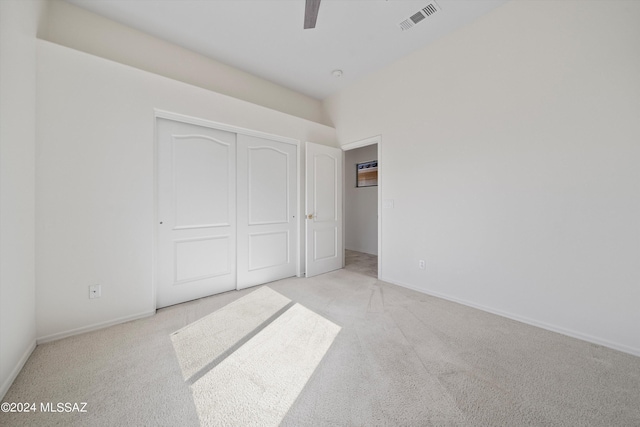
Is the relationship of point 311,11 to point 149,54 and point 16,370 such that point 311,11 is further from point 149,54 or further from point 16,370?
point 16,370

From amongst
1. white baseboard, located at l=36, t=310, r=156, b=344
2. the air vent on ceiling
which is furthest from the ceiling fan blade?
white baseboard, located at l=36, t=310, r=156, b=344

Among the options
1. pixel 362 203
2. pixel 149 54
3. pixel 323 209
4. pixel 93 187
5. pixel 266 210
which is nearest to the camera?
pixel 93 187

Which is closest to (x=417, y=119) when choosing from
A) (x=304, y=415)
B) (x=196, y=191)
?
(x=196, y=191)

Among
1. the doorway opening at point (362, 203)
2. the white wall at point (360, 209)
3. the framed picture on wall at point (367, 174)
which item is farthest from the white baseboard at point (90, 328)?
the framed picture on wall at point (367, 174)

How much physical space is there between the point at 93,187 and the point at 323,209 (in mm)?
2641

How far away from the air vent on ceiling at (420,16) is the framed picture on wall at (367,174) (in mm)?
2871

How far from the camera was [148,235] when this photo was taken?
7.63ft

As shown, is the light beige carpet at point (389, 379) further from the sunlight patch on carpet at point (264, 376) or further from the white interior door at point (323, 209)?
the white interior door at point (323, 209)

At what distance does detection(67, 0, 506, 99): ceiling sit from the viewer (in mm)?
2252

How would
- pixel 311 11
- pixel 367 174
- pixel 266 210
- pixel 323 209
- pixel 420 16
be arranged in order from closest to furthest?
pixel 311 11
pixel 420 16
pixel 266 210
pixel 323 209
pixel 367 174

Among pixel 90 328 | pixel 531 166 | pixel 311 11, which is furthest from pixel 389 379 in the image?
pixel 311 11

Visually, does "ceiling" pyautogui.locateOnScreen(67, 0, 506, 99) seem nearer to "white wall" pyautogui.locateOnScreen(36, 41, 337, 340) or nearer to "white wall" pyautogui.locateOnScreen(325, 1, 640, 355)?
"white wall" pyautogui.locateOnScreen(325, 1, 640, 355)

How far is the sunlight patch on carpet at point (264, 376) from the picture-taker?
123 centimetres

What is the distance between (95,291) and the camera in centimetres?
208
